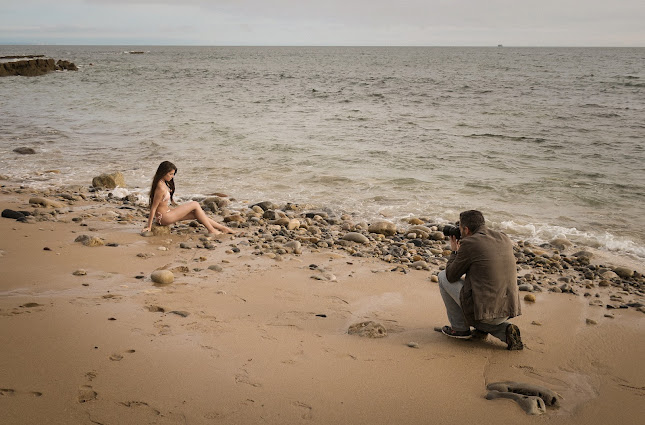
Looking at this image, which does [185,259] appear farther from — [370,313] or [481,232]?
[481,232]

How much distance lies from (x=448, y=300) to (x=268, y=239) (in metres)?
3.61

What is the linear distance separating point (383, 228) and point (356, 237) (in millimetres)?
778

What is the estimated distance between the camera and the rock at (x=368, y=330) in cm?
459

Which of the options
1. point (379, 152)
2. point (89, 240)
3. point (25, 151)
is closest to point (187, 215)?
point (89, 240)

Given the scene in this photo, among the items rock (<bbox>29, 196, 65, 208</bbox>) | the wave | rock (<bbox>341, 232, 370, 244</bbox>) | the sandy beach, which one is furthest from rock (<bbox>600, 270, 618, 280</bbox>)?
A: rock (<bbox>29, 196, 65, 208</bbox>)

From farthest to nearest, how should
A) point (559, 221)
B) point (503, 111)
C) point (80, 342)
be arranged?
point (503, 111) < point (559, 221) < point (80, 342)

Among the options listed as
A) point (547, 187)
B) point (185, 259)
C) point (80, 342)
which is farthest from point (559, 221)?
point (80, 342)

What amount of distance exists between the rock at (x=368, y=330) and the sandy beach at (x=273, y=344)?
0.07 meters

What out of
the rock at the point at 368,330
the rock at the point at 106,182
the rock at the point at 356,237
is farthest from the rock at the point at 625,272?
the rock at the point at 106,182

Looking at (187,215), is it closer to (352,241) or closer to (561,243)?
(352,241)

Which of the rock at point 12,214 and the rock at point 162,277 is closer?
the rock at point 162,277

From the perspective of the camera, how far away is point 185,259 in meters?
6.59

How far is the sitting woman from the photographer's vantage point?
7664 mm

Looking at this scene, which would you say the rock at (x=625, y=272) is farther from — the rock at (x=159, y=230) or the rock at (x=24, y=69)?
the rock at (x=24, y=69)
